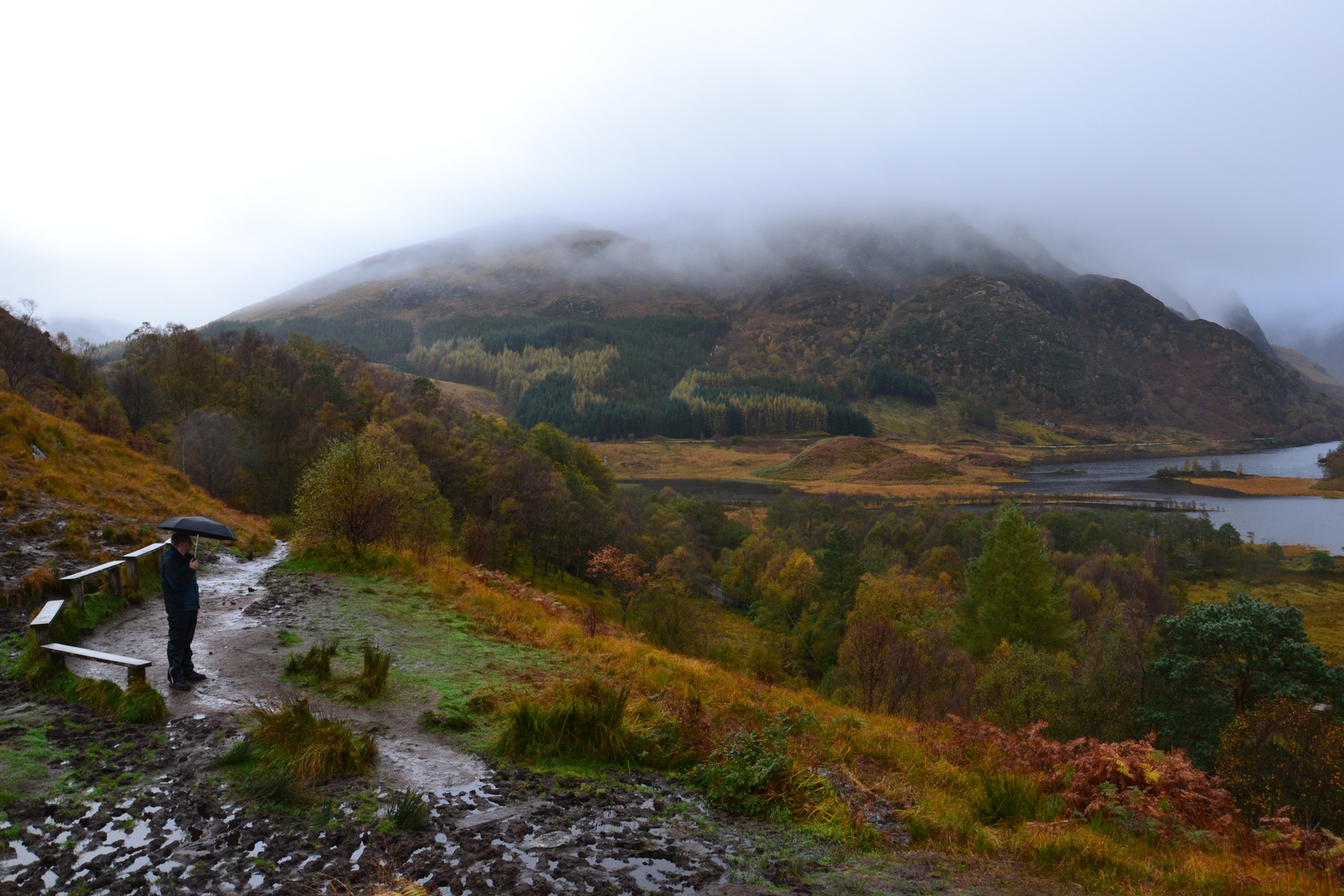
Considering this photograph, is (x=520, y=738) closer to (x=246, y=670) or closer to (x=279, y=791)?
(x=279, y=791)

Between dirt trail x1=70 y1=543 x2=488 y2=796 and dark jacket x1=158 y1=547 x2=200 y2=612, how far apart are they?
1153 millimetres

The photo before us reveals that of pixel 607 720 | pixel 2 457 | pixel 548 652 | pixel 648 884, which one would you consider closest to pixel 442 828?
pixel 648 884

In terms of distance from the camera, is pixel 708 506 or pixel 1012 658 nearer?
pixel 1012 658

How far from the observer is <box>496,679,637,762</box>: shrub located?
27.3 feet

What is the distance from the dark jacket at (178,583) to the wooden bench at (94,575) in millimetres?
4044

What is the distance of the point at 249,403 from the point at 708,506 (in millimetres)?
65361

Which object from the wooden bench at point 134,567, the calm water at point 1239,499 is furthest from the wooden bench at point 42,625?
the calm water at point 1239,499

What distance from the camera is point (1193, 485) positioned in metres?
157

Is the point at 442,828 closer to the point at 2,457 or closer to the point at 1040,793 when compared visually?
the point at 1040,793

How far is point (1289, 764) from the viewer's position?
18.0 metres

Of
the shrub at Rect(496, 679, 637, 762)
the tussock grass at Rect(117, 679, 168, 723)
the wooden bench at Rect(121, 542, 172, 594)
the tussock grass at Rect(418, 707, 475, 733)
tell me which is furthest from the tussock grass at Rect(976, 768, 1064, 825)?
the wooden bench at Rect(121, 542, 172, 594)

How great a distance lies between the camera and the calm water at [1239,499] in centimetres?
10425

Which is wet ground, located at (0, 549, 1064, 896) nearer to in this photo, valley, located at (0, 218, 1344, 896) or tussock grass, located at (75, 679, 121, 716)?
valley, located at (0, 218, 1344, 896)

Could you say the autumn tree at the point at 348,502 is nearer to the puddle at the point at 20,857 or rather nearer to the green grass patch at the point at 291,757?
the green grass patch at the point at 291,757
